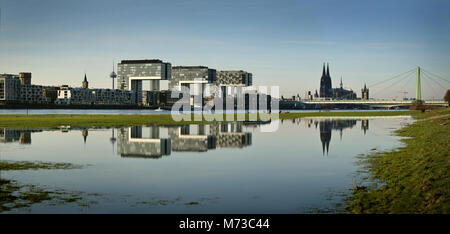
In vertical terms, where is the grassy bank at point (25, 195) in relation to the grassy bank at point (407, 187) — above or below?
below

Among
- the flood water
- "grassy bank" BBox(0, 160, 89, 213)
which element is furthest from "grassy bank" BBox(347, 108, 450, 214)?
"grassy bank" BBox(0, 160, 89, 213)

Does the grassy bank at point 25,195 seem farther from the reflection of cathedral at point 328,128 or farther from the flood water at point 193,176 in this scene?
the reflection of cathedral at point 328,128

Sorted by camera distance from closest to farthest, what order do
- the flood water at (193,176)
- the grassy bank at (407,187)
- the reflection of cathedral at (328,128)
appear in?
the grassy bank at (407,187), the flood water at (193,176), the reflection of cathedral at (328,128)

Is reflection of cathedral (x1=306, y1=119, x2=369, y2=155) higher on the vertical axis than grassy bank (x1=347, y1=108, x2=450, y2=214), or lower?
higher

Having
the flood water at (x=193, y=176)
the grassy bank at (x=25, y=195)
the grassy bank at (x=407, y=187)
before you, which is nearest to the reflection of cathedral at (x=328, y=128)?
the flood water at (x=193, y=176)

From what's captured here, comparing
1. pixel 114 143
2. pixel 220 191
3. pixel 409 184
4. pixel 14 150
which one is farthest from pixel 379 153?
pixel 14 150

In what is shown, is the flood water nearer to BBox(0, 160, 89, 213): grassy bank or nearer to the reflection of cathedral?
BBox(0, 160, 89, 213): grassy bank

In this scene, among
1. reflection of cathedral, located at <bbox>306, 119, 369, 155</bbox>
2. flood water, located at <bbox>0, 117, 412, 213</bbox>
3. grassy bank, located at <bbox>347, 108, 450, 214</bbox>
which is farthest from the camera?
reflection of cathedral, located at <bbox>306, 119, 369, 155</bbox>

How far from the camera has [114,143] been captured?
31.0m

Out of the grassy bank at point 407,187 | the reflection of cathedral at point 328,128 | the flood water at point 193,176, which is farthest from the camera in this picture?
the reflection of cathedral at point 328,128

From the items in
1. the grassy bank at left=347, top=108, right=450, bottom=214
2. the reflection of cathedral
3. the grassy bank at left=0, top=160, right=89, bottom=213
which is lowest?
the grassy bank at left=0, top=160, right=89, bottom=213

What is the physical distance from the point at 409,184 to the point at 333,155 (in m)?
10.2

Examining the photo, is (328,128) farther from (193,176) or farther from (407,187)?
(407,187)
